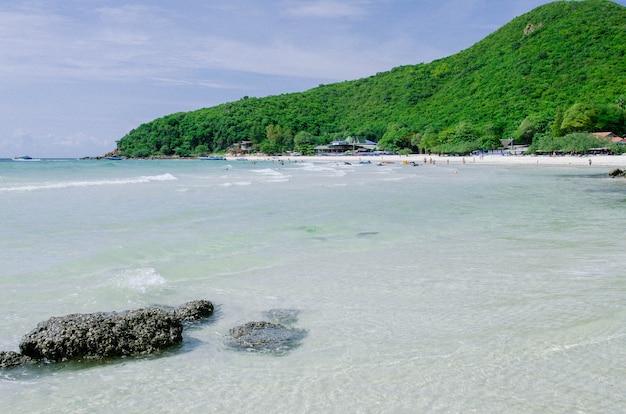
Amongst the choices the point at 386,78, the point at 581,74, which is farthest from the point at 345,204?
the point at 386,78

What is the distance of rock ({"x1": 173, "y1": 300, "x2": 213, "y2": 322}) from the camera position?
610 cm

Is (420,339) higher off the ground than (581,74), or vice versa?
(581,74)

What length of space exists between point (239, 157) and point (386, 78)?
52886 mm

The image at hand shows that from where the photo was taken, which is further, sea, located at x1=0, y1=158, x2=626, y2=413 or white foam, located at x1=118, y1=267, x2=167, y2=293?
white foam, located at x1=118, y1=267, x2=167, y2=293

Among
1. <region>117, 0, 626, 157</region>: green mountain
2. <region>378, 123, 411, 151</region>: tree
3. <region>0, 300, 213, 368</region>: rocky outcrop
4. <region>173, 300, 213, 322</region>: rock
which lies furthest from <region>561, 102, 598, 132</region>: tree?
<region>0, 300, 213, 368</region>: rocky outcrop

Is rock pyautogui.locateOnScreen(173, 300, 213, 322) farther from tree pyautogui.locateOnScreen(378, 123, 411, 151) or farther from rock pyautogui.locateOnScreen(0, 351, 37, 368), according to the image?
tree pyautogui.locateOnScreen(378, 123, 411, 151)

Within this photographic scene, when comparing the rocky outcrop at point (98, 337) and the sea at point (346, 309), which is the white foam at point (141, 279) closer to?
the sea at point (346, 309)

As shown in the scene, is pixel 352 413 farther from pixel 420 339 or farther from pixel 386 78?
pixel 386 78

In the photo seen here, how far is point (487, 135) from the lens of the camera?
87312 mm

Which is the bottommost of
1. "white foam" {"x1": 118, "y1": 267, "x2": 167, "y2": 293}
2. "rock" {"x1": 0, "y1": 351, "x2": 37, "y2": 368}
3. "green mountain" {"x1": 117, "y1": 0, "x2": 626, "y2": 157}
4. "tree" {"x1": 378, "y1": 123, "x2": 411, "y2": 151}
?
"white foam" {"x1": 118, "y1": 267, "x2": 167, "y2": 293}

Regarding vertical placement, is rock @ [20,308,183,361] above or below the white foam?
above

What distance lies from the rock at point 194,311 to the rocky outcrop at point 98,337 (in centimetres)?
47

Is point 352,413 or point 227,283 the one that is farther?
point 227,283

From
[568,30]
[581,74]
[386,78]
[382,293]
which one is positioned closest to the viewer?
[382,293]
